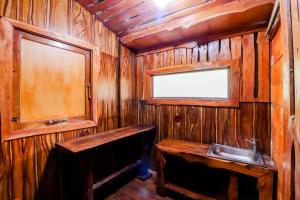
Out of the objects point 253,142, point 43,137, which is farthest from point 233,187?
point 43,137

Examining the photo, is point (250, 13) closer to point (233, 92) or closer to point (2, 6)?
point (233, 92)

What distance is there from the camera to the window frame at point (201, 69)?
6.48 feet

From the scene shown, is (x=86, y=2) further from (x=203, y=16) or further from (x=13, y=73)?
(x=203, y=16)

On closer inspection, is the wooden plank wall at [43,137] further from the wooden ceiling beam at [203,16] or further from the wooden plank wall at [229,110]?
the wooden plank wall at [229,110]

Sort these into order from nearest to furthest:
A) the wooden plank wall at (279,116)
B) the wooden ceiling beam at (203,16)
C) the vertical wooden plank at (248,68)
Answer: the wooden plank wall at (279,116), the wooden ceiling beam at (203,16), the vertical wooden plank at (248,68)

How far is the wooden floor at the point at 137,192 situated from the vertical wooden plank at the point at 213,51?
82.9 inches

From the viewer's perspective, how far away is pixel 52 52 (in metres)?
1.79

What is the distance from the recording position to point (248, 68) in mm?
1901

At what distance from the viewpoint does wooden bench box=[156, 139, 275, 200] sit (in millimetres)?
1445

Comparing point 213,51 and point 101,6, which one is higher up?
point 101,6

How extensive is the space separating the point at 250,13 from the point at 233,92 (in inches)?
36.6

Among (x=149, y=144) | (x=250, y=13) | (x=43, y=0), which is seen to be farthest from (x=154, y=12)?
(x=149, y=144)

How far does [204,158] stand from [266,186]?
0.60 m

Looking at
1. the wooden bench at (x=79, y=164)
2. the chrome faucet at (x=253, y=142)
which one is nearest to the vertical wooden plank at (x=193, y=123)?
the chrome faucet at (x=253, y=142)
